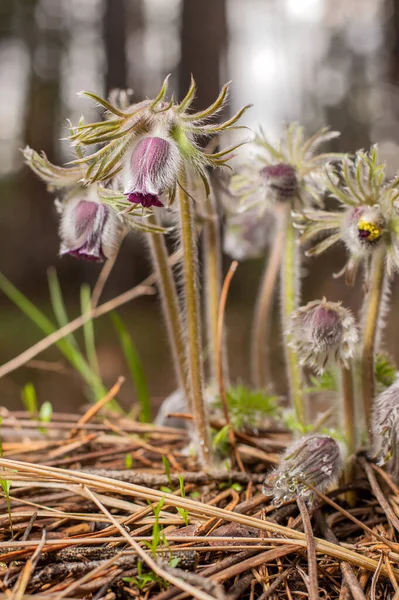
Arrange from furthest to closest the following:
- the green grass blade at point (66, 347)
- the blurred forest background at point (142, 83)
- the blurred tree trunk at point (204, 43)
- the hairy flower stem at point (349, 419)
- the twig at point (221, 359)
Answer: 1. the blurred forest background at point (142, 83)
2. the blurred tree trunk at point (204, 43)
3. the green grass blade at point (66, 347)
4. the twig at point (221, 359)
5. the hairy flower stem at point (349, 419)

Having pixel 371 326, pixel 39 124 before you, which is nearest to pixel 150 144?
pixel 371 326

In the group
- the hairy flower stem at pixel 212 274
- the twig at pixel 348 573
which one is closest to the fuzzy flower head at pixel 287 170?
the hairy flower stem at pixel 212 274

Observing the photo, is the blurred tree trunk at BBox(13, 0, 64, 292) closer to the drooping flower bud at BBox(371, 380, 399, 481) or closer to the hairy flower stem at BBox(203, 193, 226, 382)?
the hairy flower stem at BBox(203, 193, 226, 382)

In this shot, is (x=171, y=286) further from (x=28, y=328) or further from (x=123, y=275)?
(x=123, y=275)

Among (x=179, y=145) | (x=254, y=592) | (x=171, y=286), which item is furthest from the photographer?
(x=171, y=286)

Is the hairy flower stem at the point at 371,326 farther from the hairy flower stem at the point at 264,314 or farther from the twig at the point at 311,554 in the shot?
the hairy flower stem at the point at 264,314

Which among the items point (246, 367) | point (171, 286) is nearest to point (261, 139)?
point (171, 286)

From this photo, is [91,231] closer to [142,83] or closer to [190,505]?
[190,505]
